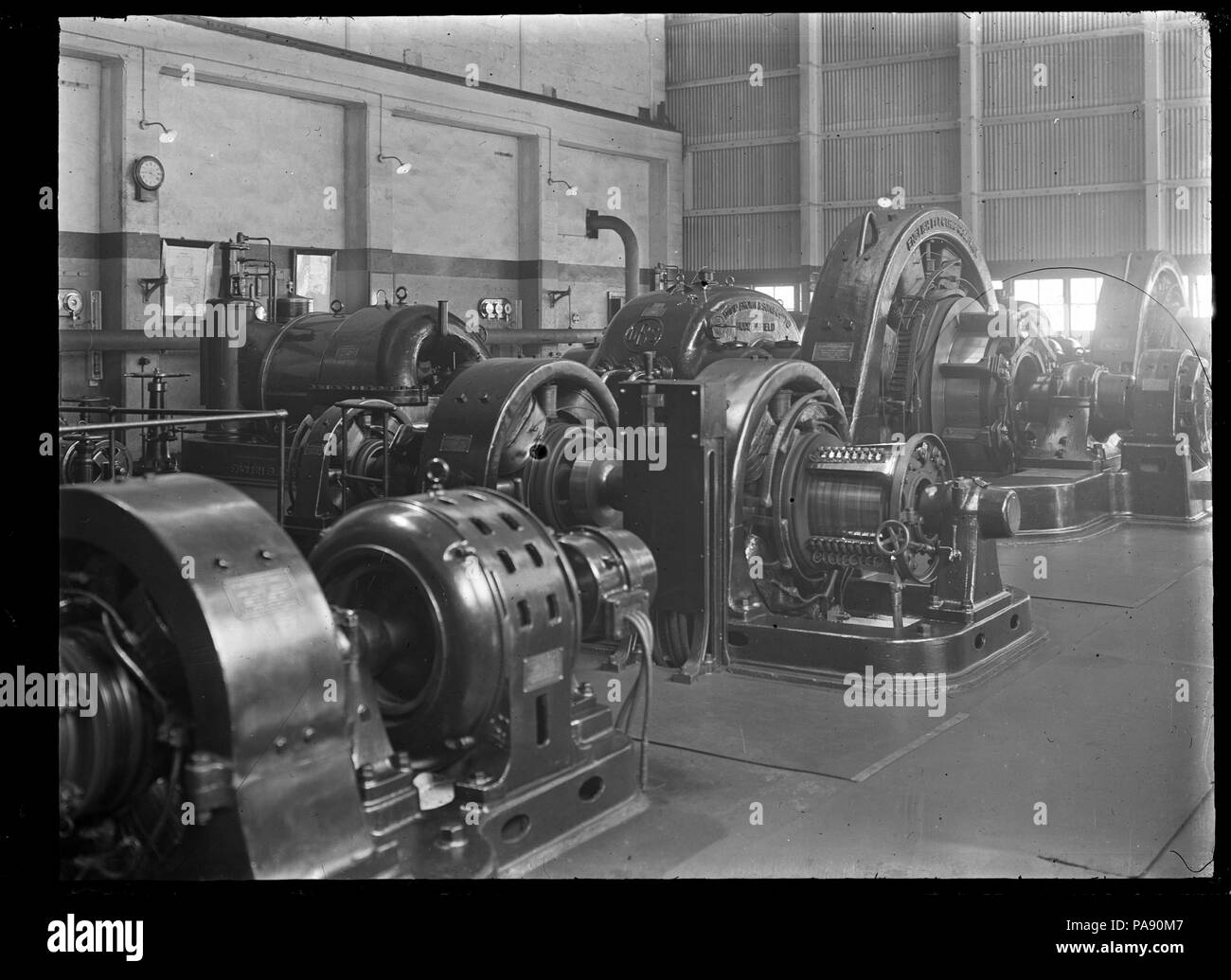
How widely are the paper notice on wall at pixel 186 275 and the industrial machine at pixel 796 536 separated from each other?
8941 mm

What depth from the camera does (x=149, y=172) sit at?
12.4 meters

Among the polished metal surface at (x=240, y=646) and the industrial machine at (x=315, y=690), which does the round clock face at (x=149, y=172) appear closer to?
the industrial machine at (x=315, y=690)

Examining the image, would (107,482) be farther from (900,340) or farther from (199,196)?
(199,196)

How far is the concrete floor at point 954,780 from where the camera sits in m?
3.28

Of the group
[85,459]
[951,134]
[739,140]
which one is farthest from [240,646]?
[739,140]

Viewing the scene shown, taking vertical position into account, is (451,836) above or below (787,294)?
below

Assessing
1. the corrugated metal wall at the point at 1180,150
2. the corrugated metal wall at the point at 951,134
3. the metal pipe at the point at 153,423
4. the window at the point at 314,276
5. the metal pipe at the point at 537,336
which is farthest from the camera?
the corrugated metal wall at the point at 951,134

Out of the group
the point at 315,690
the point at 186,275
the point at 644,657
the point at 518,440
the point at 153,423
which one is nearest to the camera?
the point at 315,690

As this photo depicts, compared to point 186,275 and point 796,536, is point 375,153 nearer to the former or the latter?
point 186,275

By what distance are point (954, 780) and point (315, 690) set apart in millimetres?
2116

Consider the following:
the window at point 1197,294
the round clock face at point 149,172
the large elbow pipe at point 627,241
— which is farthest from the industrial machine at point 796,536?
the large elbow pipe at point 627,241

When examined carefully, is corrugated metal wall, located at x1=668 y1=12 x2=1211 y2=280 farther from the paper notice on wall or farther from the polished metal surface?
the polished metal surface
